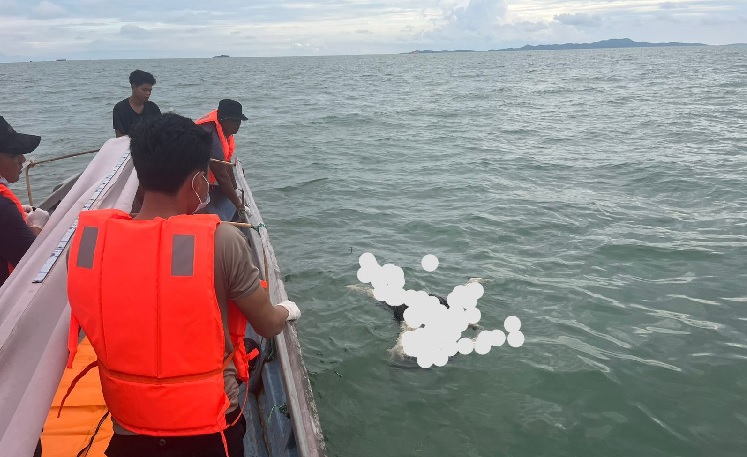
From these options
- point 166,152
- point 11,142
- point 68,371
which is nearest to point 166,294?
point 166,152

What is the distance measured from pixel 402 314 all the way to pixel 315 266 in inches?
88.8

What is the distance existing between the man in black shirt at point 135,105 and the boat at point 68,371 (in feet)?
7.26

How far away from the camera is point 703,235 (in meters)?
9.07

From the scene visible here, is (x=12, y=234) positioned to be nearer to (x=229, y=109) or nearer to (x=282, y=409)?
(x=282, y=409)

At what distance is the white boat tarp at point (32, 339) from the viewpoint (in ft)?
7.46

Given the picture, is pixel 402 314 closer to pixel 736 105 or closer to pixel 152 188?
pixel 152 188

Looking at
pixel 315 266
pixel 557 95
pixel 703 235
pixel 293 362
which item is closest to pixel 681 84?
pixel 557 95

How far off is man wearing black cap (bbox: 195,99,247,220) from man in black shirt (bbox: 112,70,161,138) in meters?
1.15

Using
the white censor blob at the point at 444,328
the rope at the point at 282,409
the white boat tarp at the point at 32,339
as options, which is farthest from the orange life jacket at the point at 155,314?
the white censor blob at the point at 444,328

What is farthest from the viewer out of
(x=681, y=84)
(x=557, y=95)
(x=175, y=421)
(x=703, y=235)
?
(x=681, y=84)

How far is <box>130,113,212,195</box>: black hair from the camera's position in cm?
207

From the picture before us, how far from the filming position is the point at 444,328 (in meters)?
6.05

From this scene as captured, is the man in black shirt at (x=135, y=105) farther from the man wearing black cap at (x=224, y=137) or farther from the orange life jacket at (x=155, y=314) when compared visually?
the orange life jacket at (x=155, y=314)

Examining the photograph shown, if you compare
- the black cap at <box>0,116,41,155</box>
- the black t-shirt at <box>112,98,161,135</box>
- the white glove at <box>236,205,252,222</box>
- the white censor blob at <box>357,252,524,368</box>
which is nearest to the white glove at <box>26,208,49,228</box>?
the black cap at <box>0,116,41,155</box>
